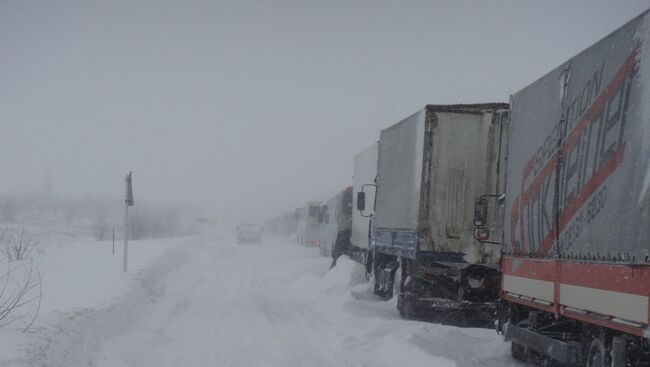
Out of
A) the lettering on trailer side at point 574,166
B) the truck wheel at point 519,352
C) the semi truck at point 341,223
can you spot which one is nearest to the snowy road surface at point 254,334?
the truck wheel at point 519,352

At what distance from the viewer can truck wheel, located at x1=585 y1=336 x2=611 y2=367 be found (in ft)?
17.8

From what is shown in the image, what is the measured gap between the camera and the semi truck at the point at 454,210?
10430mm

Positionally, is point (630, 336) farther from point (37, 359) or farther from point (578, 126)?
point (37, 359)

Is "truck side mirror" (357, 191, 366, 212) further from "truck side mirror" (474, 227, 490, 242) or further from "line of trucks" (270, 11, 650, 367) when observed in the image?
"truck side mirror" (474, 227, 490, 242)

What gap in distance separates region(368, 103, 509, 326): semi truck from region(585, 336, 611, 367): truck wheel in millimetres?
4407

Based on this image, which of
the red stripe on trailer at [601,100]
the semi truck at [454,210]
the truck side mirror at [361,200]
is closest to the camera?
the red stripe on trailer at [601,100]

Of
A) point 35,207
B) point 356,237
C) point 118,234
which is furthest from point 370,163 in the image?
point 35,207

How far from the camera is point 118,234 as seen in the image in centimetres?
5672

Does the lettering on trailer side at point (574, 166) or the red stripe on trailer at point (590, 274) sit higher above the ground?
the lettering on trailer side at point (574, 166)

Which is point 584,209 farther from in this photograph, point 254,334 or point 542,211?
point 254,334

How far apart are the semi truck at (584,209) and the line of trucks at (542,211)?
16 millimetres

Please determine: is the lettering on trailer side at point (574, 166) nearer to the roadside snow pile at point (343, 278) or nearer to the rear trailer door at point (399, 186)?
the rear trailer door at point (399, 186)

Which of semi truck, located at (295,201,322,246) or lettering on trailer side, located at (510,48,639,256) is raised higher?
lettering on trailer side, located at (510,48,639,256)

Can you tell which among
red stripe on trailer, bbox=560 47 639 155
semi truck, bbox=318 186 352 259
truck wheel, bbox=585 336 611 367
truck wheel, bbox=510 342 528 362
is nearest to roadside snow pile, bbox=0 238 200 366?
truck wheel, bbox=585 336 611 367
